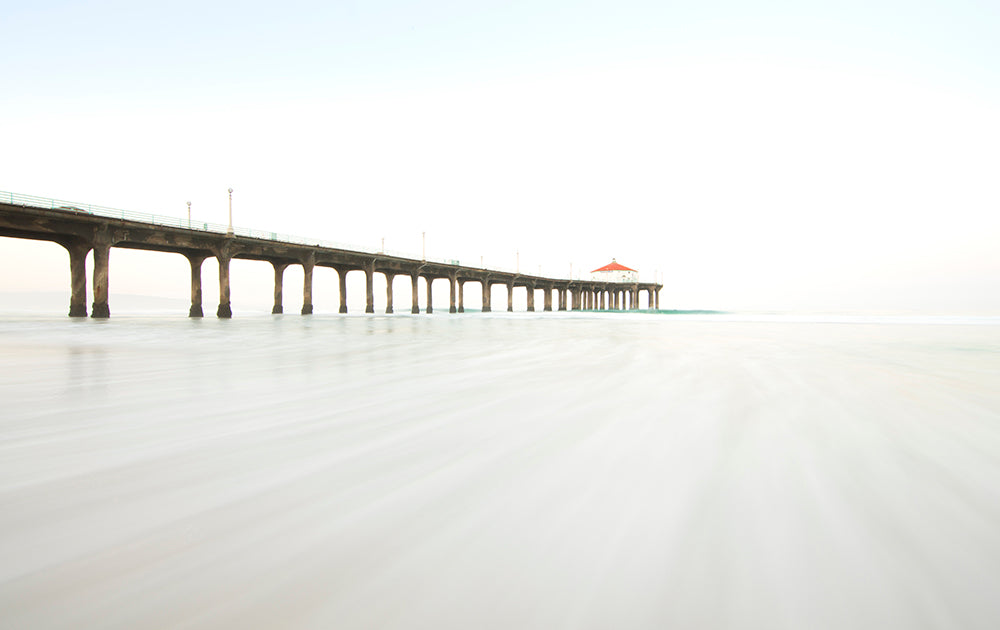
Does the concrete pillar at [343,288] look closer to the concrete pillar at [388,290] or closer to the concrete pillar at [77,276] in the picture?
the concrete pillar at [388,290]

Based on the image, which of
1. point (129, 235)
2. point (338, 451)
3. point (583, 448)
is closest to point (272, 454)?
point (338, 451)

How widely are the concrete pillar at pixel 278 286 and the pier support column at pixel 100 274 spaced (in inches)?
697

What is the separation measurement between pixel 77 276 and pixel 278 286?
729 inches

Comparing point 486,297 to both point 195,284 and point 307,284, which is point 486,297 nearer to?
point 307,284

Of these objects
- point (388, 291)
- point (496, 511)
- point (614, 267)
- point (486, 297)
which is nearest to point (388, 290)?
point (388, 291)

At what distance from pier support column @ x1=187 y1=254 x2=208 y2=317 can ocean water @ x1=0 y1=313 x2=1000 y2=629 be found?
131 ft

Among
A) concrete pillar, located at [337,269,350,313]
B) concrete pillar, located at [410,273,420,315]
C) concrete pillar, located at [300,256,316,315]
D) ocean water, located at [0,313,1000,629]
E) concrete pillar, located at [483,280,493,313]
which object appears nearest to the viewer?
ocean water, located at [0,313,1000,629]

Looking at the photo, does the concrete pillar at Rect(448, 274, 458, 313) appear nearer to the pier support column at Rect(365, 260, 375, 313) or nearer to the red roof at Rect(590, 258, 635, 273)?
the pier support column at Rect(365, 260, 375, 313)

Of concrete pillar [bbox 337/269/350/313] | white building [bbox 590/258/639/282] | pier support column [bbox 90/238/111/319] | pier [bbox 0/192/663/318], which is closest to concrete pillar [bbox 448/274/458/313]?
pier [bbox 0/192/663/318]

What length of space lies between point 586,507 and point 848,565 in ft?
3.60

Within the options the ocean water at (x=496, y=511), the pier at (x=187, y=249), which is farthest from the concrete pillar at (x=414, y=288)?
the ocean water at (x=496, y=511)

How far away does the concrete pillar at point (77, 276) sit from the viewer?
107 ft

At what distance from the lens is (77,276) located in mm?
32969

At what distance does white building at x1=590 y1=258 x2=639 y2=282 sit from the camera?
13662cm
